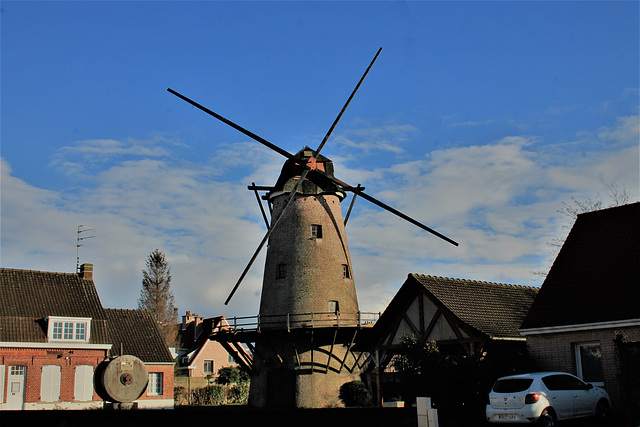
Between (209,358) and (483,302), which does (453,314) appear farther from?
(209,358)

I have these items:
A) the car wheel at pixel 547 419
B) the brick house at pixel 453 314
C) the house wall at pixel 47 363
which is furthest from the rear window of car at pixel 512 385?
the house wall at pixel 47 363

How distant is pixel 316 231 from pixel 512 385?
22.2 metres

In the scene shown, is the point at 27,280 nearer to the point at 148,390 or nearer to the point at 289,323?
the point at 148,390

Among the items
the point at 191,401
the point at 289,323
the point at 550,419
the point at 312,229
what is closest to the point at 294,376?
the point at 289,323

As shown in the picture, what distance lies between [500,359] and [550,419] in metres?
4.25

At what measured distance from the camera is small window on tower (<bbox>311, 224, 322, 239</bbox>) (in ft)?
128

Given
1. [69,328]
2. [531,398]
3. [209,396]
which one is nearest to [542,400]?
[531,398]

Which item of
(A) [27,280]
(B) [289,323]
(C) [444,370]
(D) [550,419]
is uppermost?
(A) [27,280]

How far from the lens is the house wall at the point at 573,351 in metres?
19.8

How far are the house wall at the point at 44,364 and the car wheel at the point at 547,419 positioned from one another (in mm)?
28086

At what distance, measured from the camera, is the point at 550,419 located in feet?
56.2

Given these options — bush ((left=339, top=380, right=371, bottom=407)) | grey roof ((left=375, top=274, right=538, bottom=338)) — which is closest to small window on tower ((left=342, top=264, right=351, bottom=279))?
bush ((left=339, top=380, right=371, bottom=407))

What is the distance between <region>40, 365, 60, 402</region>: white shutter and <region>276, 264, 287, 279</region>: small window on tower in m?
13.0

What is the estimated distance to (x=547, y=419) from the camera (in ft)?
55.9
